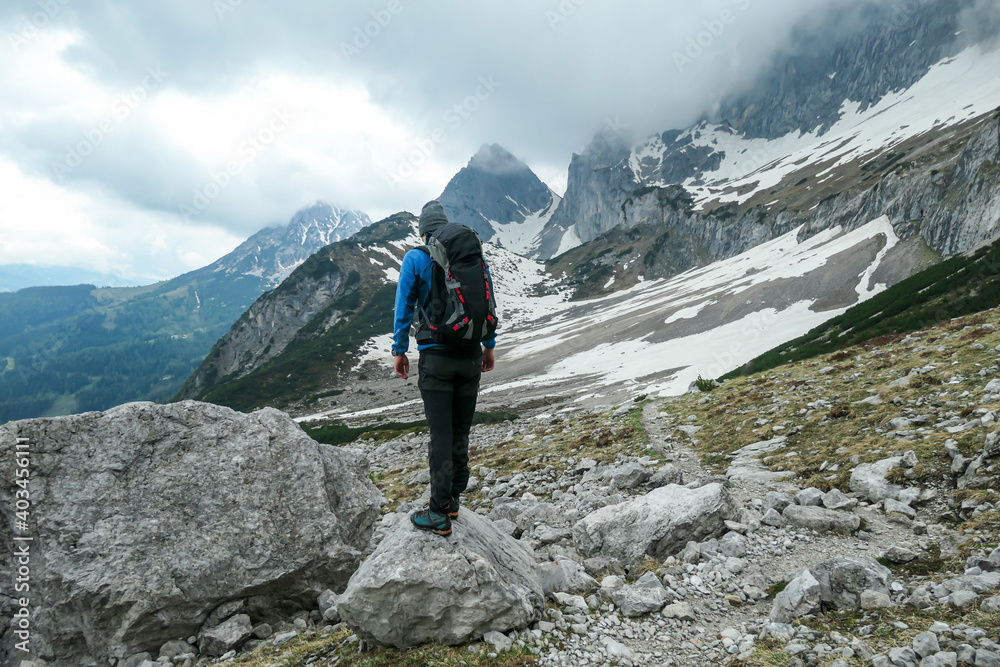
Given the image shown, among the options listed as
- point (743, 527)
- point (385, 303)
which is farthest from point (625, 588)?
point (385, 303)

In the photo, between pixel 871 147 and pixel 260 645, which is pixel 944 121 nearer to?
pixel 871 147

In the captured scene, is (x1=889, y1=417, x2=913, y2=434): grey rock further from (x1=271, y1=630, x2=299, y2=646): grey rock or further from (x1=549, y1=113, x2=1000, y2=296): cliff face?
(x1=549, y1=113, x2=1000, y2=296): cliff face

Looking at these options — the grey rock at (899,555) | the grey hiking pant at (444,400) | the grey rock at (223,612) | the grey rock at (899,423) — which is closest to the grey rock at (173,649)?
the grey rock at (223,612)

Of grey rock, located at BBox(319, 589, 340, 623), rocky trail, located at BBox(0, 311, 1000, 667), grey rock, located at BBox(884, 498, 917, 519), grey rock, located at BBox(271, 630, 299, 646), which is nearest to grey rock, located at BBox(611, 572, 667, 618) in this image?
rocky trail, located at BBox(0, 311, 1000, 667)

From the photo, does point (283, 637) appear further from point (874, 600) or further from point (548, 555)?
point (874, 600)

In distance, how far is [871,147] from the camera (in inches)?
6998

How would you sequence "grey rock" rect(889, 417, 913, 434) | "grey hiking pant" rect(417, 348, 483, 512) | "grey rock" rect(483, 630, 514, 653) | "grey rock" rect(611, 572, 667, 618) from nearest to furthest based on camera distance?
"grey rock" rect(483, 630, 514, 653), "grey rock" rect(611, 572, 667, 618), "grey hiking pant" rect(417, 348, 483, 512), "grey rock" rect(889, 417, 913, 434)

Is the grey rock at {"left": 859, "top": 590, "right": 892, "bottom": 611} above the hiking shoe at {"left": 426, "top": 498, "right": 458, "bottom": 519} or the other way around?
the other way around

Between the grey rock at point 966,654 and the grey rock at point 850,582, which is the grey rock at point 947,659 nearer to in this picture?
the grey rock at point 966,654

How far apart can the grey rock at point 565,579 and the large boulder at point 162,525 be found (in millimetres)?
3871

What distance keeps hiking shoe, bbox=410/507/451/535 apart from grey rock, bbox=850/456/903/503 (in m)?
7.00

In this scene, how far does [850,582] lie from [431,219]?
6.84 meters

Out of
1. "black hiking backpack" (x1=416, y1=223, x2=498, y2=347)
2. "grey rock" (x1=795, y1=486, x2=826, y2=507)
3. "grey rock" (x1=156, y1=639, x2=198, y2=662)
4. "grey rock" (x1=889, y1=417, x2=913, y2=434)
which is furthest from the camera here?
"grey rock" (x1=889, y1=417, x2=913, y2=434)

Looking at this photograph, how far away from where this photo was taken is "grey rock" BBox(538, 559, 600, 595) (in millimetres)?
6445
